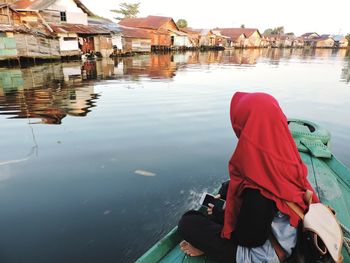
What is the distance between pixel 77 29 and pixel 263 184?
29753 mm

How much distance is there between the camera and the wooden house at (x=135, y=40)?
3756 centimetres

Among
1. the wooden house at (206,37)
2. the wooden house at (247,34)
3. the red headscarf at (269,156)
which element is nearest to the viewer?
the red headscarf at (269,156)

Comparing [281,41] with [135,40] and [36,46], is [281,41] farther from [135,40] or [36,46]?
[36,46]

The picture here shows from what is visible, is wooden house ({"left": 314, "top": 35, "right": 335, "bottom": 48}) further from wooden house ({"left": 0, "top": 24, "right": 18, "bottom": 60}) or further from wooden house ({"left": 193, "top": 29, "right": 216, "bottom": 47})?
wooden house ({"left": 0, "top": 24, "right": 18, "bottom": 60})

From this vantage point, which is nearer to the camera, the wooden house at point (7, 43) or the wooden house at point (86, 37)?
the wooden house at point (7, 43)

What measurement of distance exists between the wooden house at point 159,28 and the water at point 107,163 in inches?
1436

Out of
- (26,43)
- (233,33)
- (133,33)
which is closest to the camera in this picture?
(26,43)

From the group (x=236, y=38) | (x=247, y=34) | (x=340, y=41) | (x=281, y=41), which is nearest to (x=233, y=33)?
(x=236, y=38)

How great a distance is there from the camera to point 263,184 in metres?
1.54

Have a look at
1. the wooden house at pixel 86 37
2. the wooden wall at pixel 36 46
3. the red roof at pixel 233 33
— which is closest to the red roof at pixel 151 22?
the wooden house at pixel 86 37

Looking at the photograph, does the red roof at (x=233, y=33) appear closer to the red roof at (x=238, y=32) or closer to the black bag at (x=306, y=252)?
the red roof at (x=238, y=32)

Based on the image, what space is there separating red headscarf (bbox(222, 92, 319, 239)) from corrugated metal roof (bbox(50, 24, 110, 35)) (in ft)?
90.8

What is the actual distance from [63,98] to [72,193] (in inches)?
284

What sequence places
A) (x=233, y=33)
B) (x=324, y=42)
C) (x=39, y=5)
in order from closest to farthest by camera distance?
(x=39, y=5), (x=233, y=33), (x=324, y=42)
